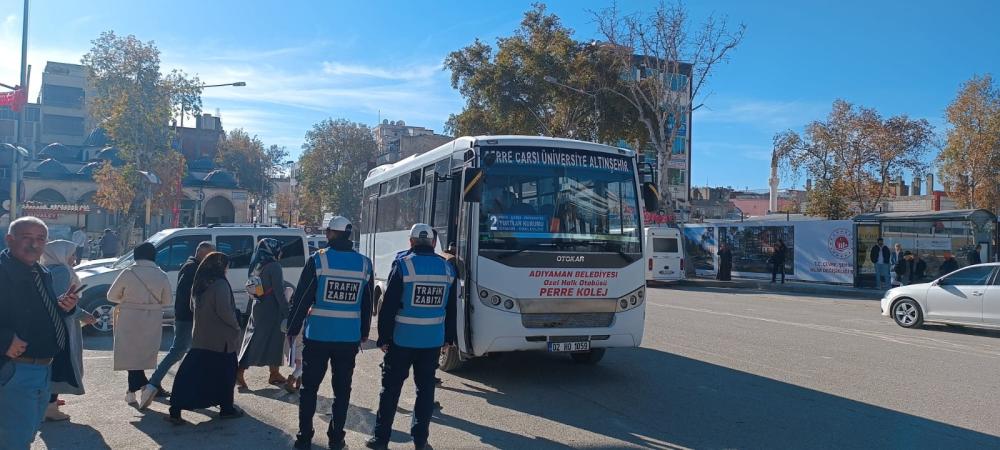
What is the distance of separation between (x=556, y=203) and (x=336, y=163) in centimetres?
5364

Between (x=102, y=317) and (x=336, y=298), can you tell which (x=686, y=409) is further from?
(x=102, y=317)

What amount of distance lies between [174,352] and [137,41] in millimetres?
31207

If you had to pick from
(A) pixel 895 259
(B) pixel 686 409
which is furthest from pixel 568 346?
(A) pixel 895 259

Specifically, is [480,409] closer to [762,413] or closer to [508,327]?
[508,327]

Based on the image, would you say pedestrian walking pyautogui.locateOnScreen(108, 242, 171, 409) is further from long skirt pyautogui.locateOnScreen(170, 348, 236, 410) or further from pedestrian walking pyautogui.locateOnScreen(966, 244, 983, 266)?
pedestrian walking pyautogui.locateOnScreen(966, 244, 983, 266)

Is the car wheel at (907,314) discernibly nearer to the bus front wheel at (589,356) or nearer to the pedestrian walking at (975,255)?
the bus front wheel at (589,356)

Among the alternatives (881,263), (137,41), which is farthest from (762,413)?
(137,41)

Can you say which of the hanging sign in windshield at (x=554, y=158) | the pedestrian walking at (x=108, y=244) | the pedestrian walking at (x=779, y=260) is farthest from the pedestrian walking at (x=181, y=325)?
the pedestrian walking at (x=779, y=260)

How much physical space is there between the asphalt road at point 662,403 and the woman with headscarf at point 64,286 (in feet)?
0.82

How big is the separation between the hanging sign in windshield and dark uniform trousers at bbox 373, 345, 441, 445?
3231 millimetres

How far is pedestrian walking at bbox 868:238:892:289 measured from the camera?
2600 centimetres

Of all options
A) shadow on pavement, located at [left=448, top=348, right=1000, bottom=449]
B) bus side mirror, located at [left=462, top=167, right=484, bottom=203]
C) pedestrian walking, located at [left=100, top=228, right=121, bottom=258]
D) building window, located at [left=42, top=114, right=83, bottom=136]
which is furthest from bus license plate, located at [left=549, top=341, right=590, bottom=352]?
building window, located at [left=42, top=114, right=83, bottom=136]

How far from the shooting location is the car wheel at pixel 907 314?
50.3 ft

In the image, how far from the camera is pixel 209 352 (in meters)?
6.89
